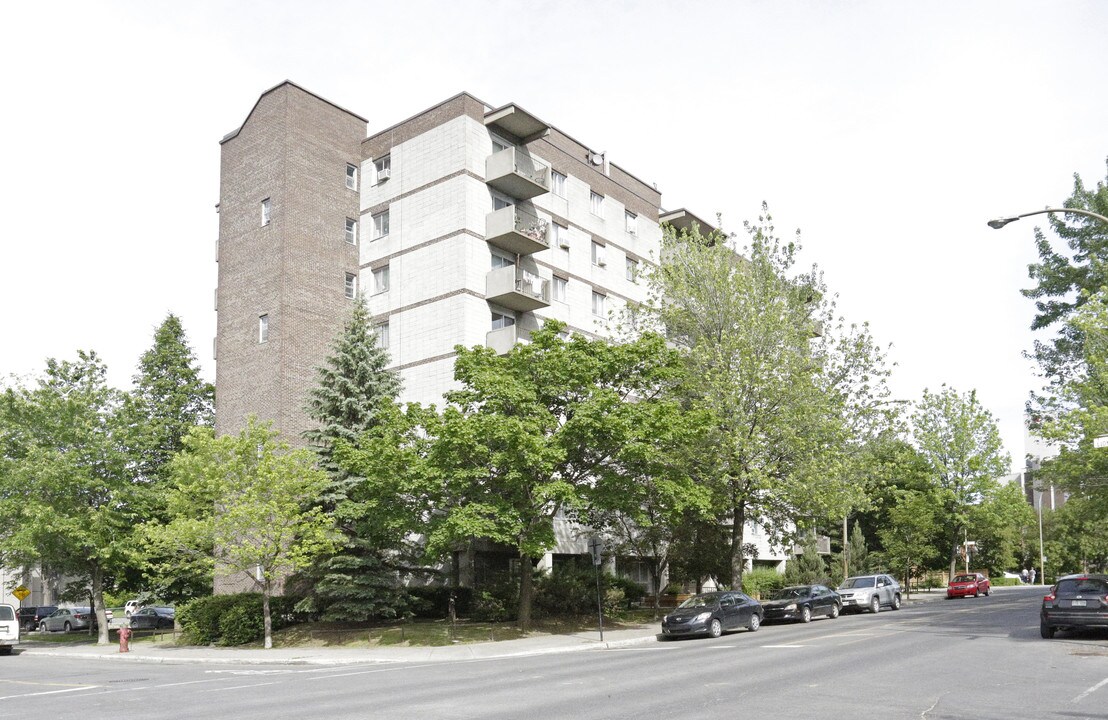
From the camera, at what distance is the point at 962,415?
6150cm

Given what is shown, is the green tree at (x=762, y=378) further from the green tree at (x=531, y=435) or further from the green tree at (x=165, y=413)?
the green tree at (x=165, y=413)

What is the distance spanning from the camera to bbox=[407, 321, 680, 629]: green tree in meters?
28.0

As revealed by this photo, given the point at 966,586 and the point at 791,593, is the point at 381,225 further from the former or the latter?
the point at 966,586

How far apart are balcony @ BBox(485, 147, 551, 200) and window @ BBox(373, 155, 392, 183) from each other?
527 centimetres

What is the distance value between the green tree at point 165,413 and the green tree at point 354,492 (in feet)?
33.8

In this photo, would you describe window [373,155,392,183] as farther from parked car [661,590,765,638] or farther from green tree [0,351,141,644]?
parked car [661,590,765,638]

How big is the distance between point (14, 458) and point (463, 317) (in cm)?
1955

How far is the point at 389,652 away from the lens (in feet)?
88.2

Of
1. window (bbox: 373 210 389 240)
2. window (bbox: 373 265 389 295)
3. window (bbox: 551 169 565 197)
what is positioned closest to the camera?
window (bbox: 373 265 389 295)

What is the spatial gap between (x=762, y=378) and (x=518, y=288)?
11.7 m

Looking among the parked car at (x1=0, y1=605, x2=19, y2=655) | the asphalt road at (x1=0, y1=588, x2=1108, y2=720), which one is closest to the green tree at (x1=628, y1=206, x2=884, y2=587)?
the asphalt road at (x1=0, y1=588, x2=1108, y2=720)

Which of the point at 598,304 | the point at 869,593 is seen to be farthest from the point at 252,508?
the point at 869,593

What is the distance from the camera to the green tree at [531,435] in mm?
28047

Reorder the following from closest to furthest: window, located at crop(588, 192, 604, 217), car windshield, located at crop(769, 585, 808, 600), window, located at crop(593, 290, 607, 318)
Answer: car windshield, located at crop(769, 585, 808, 600)
window, located at crop(593, 290, 607, 318)
window, located at crop(588, 192, 604, 217)
